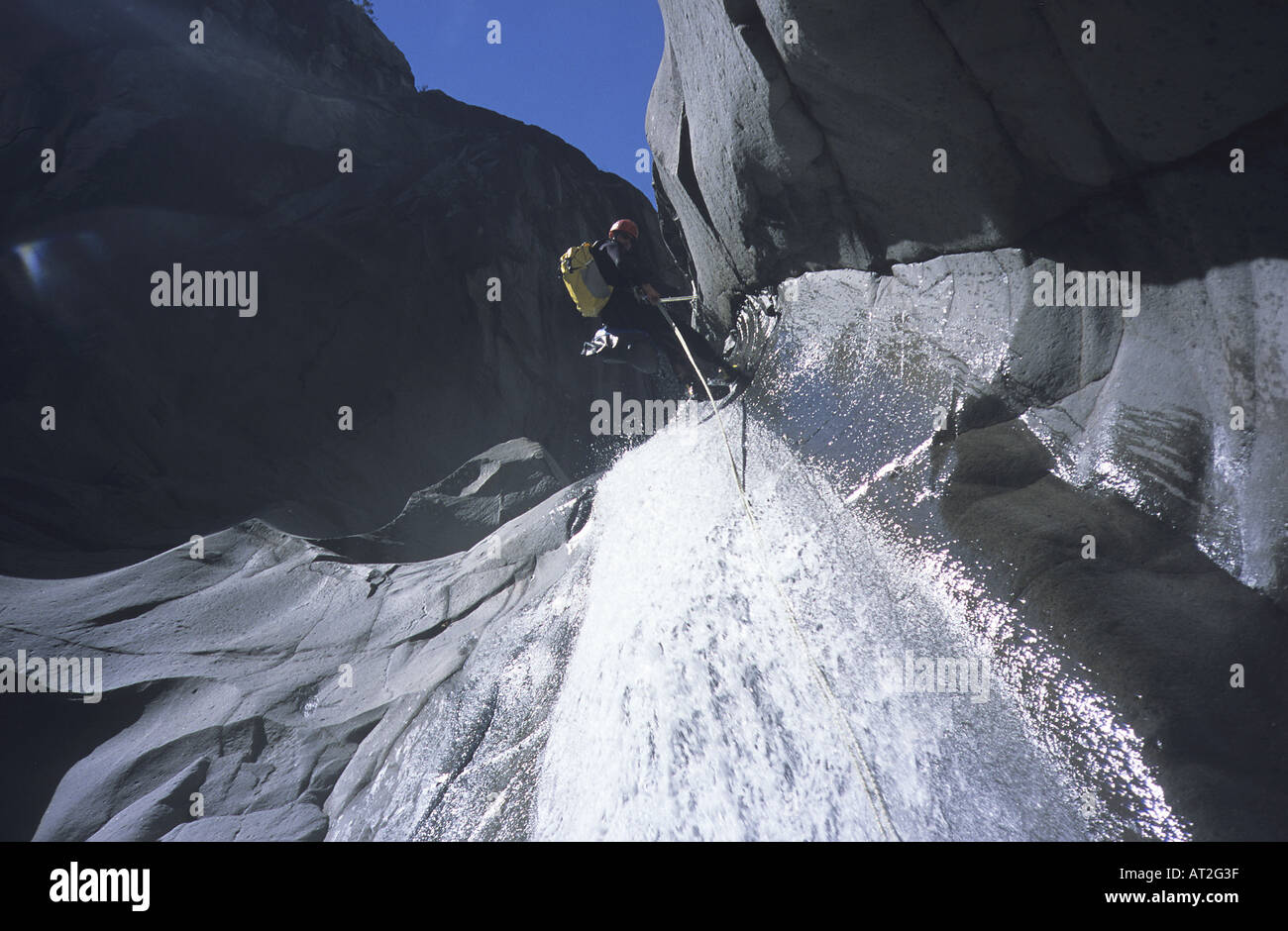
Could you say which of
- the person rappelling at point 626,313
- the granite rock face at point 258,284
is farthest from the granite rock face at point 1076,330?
the granite rock face at point 258,284

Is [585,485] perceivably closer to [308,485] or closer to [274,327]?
[308,485]

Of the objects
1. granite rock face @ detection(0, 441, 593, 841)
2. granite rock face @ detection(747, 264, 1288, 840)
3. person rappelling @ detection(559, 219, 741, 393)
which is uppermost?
person rappelling @ detection(559, 219, 741, 393)

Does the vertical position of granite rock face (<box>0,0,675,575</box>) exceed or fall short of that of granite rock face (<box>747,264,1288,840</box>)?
it exceeds it

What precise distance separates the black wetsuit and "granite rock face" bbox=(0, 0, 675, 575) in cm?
516

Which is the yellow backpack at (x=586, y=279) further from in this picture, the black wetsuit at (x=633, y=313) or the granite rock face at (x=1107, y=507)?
the granite rock face at (x=1107, y=507)

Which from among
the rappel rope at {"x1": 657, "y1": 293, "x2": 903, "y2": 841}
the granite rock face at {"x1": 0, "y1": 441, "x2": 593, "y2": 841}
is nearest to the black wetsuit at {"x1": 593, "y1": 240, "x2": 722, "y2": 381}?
the granite rock face at {"x1": 0, "y1": 441, "x2": 593, "y2": 841}

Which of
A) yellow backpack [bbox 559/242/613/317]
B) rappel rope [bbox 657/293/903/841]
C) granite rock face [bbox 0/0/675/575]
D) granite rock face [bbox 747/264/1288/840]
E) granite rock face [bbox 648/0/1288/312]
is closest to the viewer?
granite rock face [bbox 747/264/1288/840]

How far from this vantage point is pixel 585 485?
6406 millimetres

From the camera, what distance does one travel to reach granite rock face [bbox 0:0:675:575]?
10547mm

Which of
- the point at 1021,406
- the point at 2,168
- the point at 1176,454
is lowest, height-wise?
the point at 1176,454

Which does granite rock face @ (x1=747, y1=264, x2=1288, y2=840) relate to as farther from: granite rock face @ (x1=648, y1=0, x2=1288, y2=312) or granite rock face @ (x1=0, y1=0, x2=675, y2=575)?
granite rock face @ (x1=0, y1=0, x2=675, y2=575)
